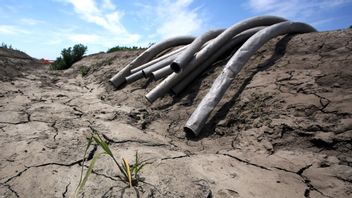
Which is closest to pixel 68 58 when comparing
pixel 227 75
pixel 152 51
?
pixel 152 51

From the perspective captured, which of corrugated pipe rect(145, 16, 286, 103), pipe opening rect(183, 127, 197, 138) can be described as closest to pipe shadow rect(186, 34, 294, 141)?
pipe opening rect(183, 127, 197, 138)

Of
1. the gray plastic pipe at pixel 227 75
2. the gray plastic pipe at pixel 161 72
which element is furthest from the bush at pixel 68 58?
the gray plastic pipe at pixel 227 75

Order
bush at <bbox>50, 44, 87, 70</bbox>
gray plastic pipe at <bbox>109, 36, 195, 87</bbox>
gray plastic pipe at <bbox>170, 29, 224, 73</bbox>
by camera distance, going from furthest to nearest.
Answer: bush at <bbox>50, 44, 87, 70</bbox>
gray plastic pipe at <bbox>109, 36, 195, 87</bbox>
gray plastic pipe at <bbox>170, 29, 224, 73</bbox>

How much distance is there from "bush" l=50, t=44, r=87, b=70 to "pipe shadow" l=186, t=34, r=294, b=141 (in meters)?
7.73

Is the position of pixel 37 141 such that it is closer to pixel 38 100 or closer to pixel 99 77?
pixel 38 100

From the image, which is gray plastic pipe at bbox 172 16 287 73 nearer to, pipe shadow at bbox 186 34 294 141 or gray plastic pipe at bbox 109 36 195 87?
pipe shadow at bbox 186 34 294 141

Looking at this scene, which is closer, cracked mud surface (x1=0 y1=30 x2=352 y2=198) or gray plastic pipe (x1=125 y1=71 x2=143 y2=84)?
cracked mud surface (x1=0 y1=30 x2=352 y2=198)

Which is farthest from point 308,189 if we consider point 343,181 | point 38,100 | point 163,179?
point 38,100

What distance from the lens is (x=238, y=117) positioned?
3492mm

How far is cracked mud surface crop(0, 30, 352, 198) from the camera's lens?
88.9 inches

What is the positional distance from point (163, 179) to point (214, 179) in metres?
0.44

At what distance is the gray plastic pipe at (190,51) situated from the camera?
439 centimetres

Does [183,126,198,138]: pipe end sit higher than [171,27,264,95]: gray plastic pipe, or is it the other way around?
[171,27,264,95]: gray plastic pipe

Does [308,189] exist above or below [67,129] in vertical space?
below
